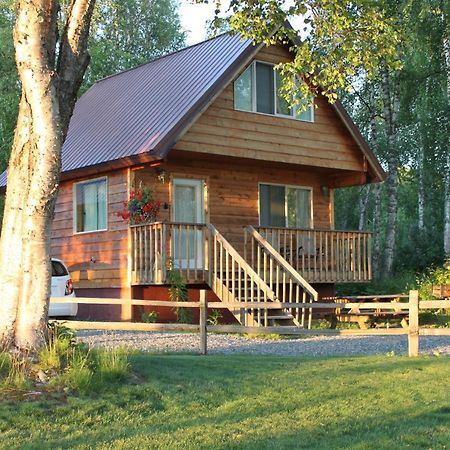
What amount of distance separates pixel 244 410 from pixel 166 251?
36.0 feet

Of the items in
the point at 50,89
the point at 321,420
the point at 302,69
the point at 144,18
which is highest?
the point at 144,18

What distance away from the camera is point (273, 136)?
22641 millimetres

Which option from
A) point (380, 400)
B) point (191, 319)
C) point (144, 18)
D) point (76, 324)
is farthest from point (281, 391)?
point (144, 18)

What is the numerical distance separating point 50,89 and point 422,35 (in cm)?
2382

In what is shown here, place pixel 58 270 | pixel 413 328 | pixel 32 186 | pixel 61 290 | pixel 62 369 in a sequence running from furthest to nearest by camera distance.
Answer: pixel 58 270, pixel 61 290, pixel 413 328, pixel 32 186, pixel 62 369

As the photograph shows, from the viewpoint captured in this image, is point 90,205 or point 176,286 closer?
point 176,286

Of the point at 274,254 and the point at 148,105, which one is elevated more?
the point at 148,105

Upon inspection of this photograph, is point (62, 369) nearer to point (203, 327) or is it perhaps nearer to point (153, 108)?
point (203, 327)

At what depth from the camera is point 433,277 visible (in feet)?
94.5

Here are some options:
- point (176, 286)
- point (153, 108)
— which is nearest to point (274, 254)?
point (176, 286)

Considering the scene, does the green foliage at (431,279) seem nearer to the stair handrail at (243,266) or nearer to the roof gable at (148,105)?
the stair handrail at (243,266)

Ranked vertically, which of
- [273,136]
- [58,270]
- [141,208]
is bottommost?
[58,270]

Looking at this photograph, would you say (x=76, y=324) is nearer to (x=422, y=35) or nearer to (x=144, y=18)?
(x=422, y=35)

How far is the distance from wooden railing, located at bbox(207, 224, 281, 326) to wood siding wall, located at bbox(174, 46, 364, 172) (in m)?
2.12
